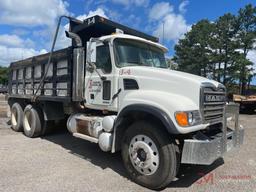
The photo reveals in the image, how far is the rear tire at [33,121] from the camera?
26.2 feet

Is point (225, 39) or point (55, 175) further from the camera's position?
point (225, 39)

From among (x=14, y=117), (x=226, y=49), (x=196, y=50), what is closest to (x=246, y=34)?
(x=226, y=49)

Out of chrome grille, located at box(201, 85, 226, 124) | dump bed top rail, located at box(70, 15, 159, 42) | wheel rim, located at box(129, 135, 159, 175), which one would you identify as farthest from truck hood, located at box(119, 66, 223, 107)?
dump bed top rail, located at box(70, 15, 159, 42)

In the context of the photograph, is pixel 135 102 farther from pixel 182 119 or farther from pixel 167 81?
pixel 182 119

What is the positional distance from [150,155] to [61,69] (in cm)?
357

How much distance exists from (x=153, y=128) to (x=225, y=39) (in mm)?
32249

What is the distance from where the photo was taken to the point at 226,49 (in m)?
33.3

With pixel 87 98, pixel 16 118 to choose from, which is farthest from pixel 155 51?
pixel 16 118

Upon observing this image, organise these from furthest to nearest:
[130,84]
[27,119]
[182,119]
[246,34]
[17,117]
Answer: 1. [246,34]
2. [17,117]
3. [27,119]
4. [130,84]
5. [182,119]

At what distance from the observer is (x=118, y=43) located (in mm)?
5465

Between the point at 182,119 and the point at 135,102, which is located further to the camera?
the point at 135,102

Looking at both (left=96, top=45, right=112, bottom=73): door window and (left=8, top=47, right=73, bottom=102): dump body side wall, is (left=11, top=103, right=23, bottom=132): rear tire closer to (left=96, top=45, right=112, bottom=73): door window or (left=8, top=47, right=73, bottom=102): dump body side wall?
(left=8, top=47, right=73, bottom=102): dump body side wall

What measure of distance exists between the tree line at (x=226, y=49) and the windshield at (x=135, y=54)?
1126 inches

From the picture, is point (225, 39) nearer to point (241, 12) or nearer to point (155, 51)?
point (241, 12)
